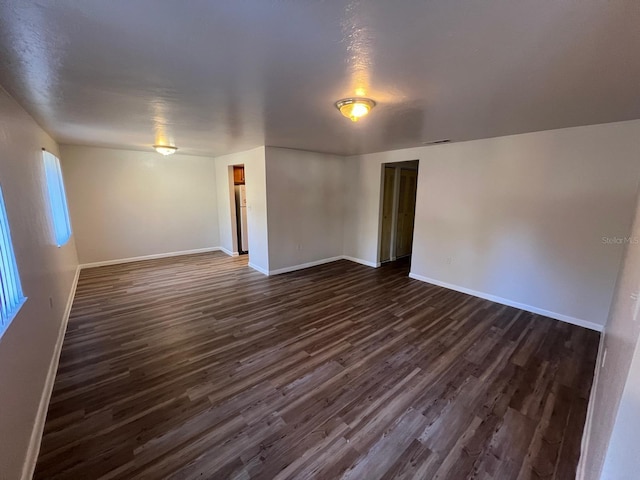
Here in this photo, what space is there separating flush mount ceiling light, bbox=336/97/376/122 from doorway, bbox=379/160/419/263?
→ 3.09 meters

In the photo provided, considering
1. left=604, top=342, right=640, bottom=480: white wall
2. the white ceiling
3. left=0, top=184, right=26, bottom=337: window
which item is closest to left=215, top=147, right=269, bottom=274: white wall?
the white ceiling

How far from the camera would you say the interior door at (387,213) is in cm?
543

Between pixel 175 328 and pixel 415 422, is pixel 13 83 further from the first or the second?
pixel 415 422

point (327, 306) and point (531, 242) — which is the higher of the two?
point (531, 242)

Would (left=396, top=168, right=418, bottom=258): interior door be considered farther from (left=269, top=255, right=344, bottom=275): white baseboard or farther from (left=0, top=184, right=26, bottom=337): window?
(left=0, top=184, right=26, bottom=337): window

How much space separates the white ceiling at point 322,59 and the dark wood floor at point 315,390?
2.33 meters

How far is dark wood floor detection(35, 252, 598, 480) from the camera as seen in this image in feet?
5.17

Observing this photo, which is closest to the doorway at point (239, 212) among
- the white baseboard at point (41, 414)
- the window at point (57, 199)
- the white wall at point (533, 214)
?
the window at point (57, 199)

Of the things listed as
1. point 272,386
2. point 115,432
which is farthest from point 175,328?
point 272,386

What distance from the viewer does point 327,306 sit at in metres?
3.64

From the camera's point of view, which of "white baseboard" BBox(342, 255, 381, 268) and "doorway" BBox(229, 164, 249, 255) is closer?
"white baseboard" BBox(342, 255, 381, 268)

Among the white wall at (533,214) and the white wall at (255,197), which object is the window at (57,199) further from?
the white wall at (533,214)

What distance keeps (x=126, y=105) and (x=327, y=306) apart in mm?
3108

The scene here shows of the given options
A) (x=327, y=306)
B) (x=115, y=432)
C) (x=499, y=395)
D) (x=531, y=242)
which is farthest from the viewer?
(x=327, y=306)
